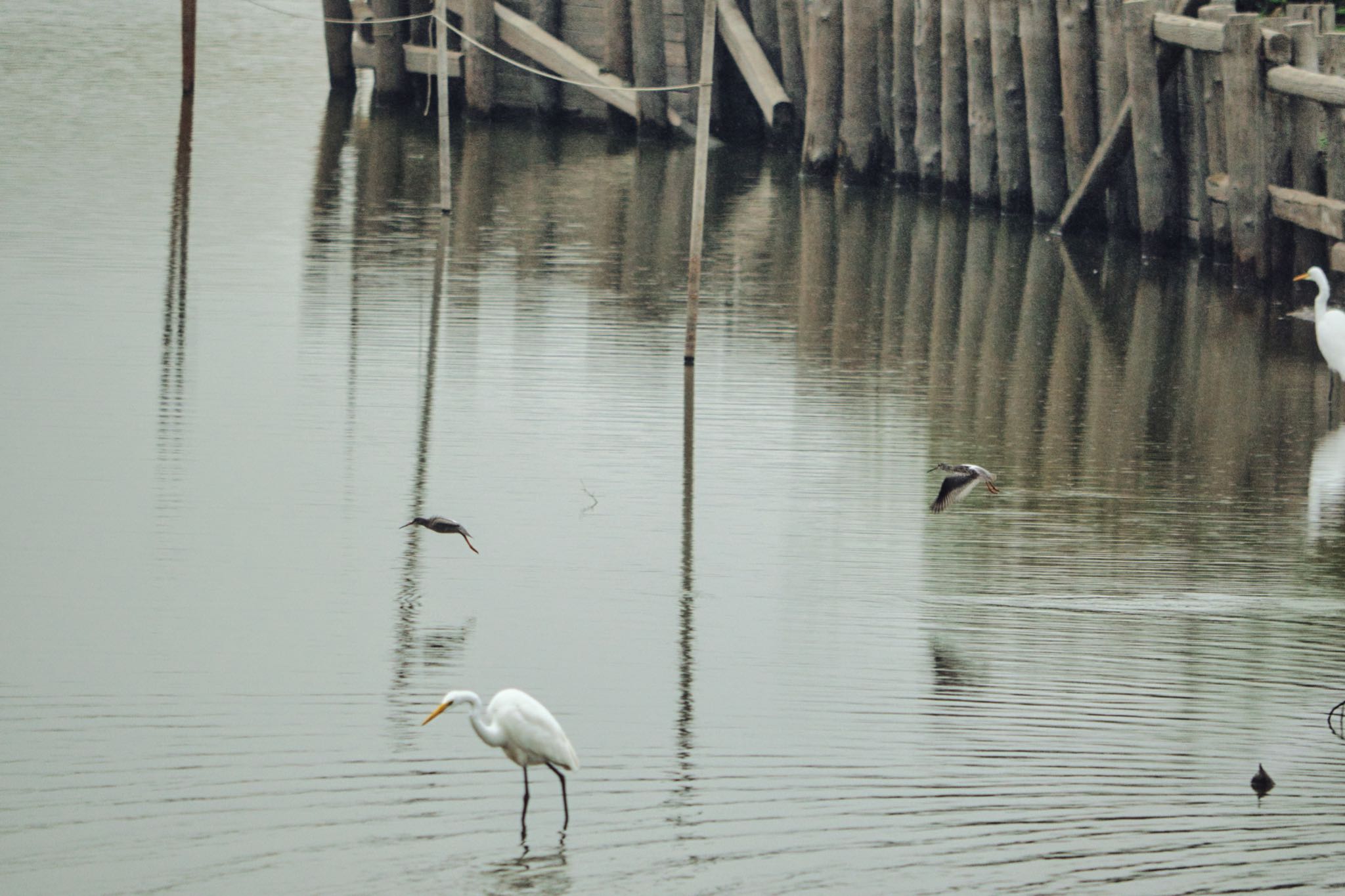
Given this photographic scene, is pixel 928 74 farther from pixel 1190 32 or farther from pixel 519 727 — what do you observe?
pixel 519 727

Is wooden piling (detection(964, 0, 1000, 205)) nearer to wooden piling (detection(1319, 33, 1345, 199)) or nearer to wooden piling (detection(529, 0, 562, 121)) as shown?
wooden piling (detection(1319, 33, 1345, 199))

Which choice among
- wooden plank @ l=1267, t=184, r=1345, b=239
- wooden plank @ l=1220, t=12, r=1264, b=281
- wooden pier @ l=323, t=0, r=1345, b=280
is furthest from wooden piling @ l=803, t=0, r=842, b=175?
wooden plank @ l=1267, t=184, r=1345, b=239

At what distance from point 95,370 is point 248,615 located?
497cm

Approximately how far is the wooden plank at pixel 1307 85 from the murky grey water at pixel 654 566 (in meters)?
2.01

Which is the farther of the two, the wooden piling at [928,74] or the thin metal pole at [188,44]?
the thin metal pole at [188,44]

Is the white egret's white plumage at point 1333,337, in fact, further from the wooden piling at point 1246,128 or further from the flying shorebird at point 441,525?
the flying shorebird at point 441,525

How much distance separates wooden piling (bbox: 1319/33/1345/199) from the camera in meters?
15.3

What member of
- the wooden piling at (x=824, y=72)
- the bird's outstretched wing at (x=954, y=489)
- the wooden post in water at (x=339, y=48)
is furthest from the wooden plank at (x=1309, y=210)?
the wooden post in water at (x=339, y=48)

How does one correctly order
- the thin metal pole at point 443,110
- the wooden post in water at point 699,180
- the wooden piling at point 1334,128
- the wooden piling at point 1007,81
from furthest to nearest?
the wooden piling at point 1007,81, the thin metal pole at point 443,110, the wooden piling at point 1334,128, the wooden post in water at point 699,180

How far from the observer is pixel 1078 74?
1877 centimetres

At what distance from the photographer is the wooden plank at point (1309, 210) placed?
14992 millimetres

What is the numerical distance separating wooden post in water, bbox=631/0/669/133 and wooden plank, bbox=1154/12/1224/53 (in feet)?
31.8

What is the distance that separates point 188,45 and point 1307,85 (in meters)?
18.4

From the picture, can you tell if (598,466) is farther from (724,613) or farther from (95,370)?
(95,370)
